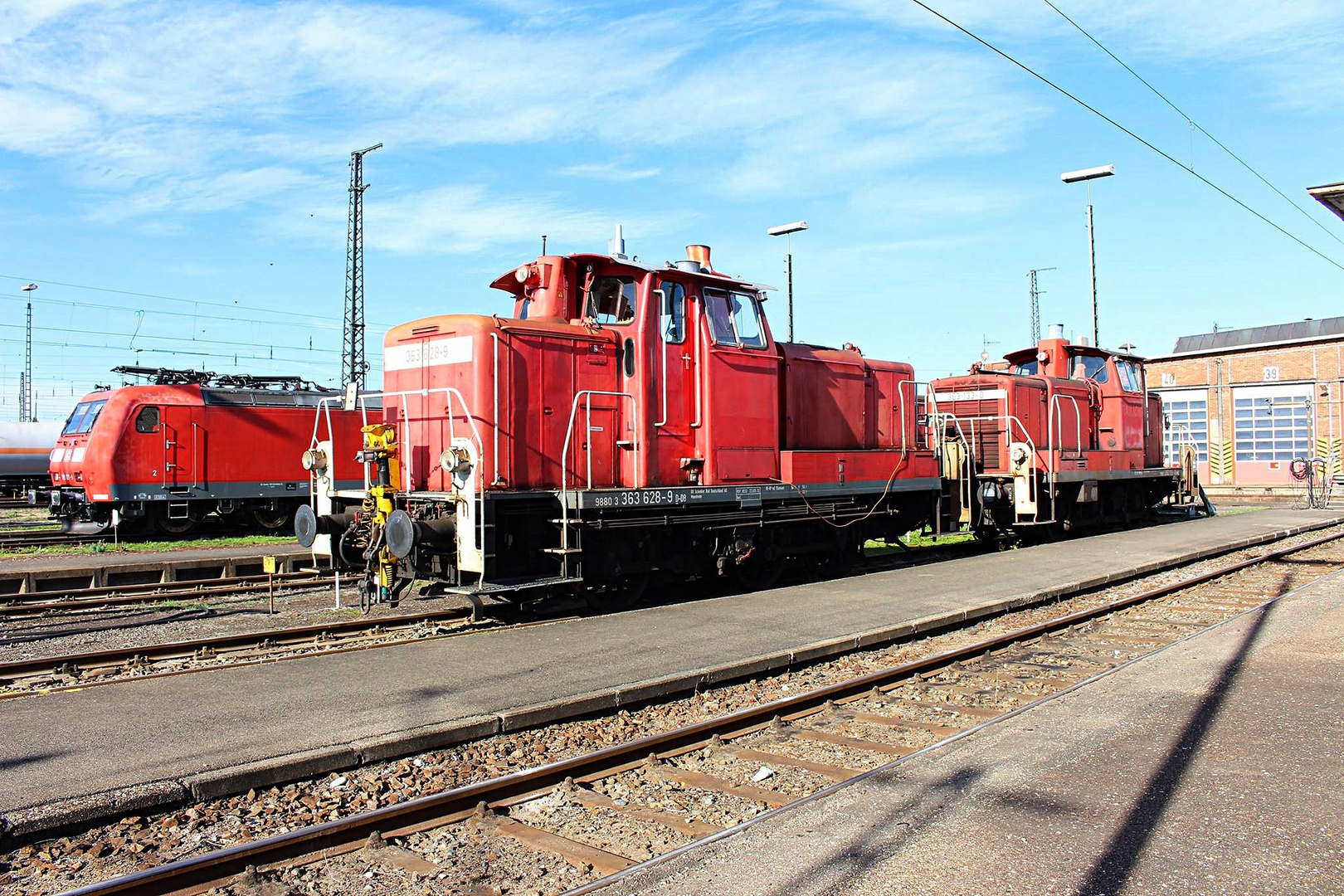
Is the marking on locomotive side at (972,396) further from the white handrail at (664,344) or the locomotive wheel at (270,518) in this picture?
the locomotive wheel at (270,518)

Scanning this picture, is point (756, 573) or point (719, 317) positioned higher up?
point (719, 317)

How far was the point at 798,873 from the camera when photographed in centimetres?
412

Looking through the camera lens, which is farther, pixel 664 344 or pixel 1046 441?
pixel 1046 441

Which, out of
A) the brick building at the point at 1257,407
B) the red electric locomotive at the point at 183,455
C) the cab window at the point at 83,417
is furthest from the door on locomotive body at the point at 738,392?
the brick building at the point at 1257,407

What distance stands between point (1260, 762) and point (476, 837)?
434cm

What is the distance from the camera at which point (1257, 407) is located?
42.5m

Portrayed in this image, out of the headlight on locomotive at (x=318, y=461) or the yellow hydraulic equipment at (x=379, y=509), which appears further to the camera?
the headlight on locomotive at (x=318, y=461)

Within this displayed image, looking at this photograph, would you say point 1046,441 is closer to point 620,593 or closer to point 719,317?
point 719,317

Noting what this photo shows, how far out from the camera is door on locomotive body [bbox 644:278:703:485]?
1088 cm

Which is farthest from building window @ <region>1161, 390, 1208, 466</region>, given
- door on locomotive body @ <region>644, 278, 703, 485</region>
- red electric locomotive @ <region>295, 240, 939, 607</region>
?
door on locomotive body @ <region>644, 278, 703, 485</region>

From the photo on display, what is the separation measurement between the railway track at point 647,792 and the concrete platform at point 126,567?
10.7 meters

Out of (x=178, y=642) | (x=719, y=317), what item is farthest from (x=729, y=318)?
(x=178, y=642)

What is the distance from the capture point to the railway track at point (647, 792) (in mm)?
4324

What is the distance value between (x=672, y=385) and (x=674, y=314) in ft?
2.67
